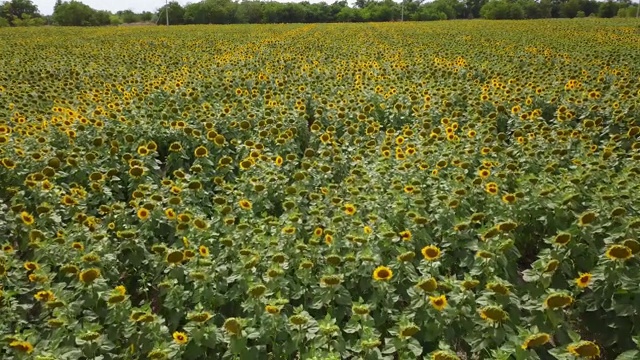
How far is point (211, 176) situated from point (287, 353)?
2977 millimetres

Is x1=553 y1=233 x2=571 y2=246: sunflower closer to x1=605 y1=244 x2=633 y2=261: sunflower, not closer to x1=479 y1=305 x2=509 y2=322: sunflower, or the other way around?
x1=605 y1=244 x2=633 y2=261: sunflower

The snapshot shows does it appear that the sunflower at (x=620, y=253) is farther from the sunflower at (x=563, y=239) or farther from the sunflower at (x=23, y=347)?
the sunflower at (x=23, y=347)

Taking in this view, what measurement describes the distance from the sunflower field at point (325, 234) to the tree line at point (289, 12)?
2180 inches

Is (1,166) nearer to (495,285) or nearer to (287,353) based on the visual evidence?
(287,353)

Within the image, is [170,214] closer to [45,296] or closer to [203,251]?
[203,251]

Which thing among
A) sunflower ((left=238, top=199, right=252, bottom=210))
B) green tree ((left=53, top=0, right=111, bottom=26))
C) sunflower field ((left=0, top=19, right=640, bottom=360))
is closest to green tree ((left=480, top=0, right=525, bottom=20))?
green tree ((left=53, top=0, right=111, bottom=26))

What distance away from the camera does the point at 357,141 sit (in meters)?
5.95

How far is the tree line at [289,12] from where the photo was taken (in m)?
60.7

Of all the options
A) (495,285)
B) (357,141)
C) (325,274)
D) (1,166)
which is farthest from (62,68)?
(495,285)

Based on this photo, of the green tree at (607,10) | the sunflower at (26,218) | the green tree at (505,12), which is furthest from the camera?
the green tree at (607,10)

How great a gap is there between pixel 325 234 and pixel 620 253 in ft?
6.48

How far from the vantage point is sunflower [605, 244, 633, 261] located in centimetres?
273

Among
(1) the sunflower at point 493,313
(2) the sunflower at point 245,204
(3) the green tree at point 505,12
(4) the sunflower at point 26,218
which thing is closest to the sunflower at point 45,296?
(4) the sunflower at point 26,218

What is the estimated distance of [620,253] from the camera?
2.74m
